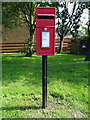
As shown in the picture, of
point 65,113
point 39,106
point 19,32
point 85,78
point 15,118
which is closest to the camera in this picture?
point 15,118

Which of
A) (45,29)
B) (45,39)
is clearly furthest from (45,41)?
(45,29)

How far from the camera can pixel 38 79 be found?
3.99m

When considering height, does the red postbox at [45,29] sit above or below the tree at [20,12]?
below

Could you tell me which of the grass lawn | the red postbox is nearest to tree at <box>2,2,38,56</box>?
the grass lawn

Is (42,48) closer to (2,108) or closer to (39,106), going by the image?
(39,106)

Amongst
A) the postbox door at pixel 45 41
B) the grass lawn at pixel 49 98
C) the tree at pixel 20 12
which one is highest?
the tree at pixel 20 12

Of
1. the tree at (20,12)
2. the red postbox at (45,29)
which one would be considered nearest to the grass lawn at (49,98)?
the red postbox at (45,29)

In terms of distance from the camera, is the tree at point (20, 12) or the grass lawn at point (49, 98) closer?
the grass lawn at point (49, 98)

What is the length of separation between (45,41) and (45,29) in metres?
0.17

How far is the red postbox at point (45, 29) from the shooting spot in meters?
2.17

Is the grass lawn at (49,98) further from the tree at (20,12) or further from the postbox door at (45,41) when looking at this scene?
the tree at (20,12)

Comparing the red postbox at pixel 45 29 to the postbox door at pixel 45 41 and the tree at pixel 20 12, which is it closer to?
the postbox door at pixel 45 41

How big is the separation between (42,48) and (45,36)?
174mm

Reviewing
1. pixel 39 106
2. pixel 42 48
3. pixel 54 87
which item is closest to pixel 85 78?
pixel 54 87
